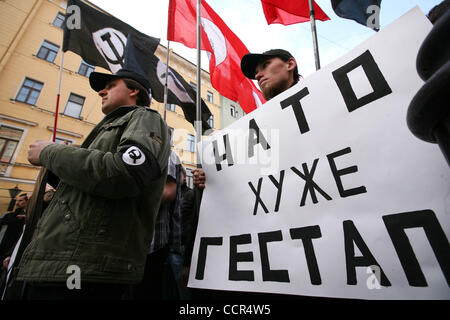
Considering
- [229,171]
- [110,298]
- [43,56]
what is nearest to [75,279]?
[110,298]

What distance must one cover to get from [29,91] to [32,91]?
0.34ft

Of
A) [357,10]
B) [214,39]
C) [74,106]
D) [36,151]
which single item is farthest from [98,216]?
[74,106]

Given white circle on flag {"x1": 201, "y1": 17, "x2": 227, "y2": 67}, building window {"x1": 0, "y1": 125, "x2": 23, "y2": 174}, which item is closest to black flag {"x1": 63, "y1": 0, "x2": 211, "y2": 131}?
white circle on flag {"x1": 201, "y1": 17, "x2": 227, "y2": 67}

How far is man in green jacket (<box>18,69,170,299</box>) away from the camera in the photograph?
82cm

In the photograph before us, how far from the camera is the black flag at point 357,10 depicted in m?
2.05

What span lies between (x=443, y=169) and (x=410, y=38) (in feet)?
1.59

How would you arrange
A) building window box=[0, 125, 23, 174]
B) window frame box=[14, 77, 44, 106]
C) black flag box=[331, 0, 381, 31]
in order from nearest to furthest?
black flag box=[331, 0, 381, 31]
building window box=[0, 125, 23, 174]
window frame box=[14, 77, 44, 106]

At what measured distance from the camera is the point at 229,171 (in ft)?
4.02

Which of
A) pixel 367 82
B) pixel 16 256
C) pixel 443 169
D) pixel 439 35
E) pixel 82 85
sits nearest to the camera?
pixel 439 35

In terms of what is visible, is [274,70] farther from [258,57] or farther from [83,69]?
[83,69]

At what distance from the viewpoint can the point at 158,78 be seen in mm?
3869

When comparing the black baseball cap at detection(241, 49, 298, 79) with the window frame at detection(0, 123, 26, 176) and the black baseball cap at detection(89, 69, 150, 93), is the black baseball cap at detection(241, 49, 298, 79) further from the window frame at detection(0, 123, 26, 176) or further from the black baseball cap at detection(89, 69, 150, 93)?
the window frame at detection(0, 123, 26, 176)

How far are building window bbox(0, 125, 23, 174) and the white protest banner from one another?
11.6m
